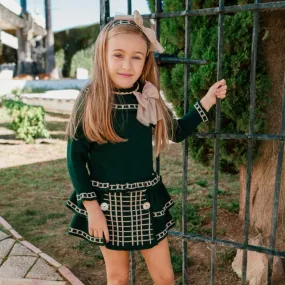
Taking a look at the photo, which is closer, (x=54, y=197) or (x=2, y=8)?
(x=54, y=197)

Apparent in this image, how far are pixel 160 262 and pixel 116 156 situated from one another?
1.86 ft

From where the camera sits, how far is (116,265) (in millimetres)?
1900

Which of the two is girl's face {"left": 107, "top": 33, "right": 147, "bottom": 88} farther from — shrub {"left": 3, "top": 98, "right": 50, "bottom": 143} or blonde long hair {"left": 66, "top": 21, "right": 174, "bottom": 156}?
shrub {"left": 3, "top": 98, "right": 50, "bottom": 143}

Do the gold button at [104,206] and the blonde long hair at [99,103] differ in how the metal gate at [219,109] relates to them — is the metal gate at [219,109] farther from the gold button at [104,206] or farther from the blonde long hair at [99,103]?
the gold button at [104,206]

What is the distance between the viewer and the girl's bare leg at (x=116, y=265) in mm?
1884

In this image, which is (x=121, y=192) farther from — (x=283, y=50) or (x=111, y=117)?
(x=283, y=50)

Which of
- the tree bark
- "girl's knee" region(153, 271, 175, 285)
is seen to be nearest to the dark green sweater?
"girl's knee" region(153, 271, 175, 285)

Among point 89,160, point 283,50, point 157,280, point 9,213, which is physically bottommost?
point 9,213

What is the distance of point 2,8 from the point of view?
594 inches

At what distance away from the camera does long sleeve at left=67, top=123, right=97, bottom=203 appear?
1744 mm

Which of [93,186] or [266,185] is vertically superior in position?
[93,186]

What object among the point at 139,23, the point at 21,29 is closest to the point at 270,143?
the point at 139,23

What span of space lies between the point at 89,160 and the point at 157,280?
2.23 feet

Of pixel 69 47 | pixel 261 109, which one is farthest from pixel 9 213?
pixel 69 47
